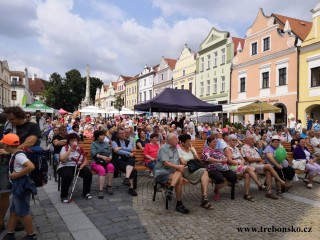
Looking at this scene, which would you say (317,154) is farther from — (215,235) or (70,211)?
(70,211)

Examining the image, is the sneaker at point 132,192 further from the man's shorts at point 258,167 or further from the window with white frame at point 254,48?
the window with white frame at point 254,48

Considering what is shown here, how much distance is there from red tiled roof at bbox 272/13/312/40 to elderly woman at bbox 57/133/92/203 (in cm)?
2373

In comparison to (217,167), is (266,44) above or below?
above

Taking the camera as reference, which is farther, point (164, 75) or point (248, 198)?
point (164, 75)

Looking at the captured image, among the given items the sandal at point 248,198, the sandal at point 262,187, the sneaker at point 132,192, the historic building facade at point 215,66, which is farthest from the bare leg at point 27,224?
the historic building facade at point 215,66

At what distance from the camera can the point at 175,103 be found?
35.3ft

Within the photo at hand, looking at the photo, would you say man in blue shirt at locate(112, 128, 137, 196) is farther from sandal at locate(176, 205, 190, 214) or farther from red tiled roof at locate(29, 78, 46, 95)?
red tiled roof at locate(29, 78, 46, 95)

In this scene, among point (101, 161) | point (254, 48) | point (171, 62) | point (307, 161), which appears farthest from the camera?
point (171, 62)

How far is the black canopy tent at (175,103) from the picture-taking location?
10.7 metres

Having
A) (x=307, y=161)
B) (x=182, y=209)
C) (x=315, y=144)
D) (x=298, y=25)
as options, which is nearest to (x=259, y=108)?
(x=315, y=144)

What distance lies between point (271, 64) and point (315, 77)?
4.71 m

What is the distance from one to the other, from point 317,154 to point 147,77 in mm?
46495

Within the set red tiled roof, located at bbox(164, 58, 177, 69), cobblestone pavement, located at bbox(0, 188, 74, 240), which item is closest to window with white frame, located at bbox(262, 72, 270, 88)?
red tiled roof, located at bbox(164, 58, 177, 69)

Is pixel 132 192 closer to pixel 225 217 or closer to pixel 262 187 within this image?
pixel 225 217
